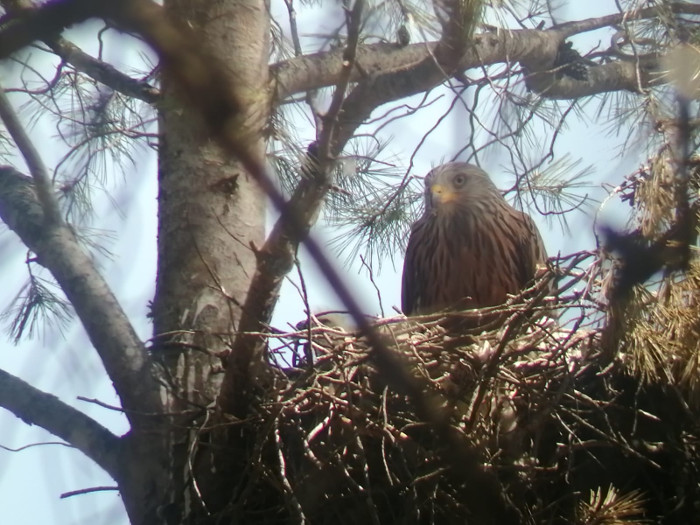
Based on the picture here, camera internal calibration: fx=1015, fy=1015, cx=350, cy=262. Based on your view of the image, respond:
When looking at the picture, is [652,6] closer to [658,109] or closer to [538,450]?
[658,109]

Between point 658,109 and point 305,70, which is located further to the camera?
point 305,70

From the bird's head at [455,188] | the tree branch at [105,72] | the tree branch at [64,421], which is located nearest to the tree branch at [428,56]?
the tree branch at [105,72]

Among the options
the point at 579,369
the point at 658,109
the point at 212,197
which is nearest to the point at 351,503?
the point at 579,369

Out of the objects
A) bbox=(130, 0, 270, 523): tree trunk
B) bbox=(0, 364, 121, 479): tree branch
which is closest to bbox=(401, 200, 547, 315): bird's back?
bbox=(130, 0, 270, 523): tree trunk

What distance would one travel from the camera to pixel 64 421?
305 cm

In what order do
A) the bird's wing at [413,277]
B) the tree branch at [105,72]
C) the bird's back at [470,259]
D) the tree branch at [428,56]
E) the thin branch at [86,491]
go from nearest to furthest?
the thin branch at [86,491] → the tree branch at [105,72] → the tree branch at [428,56] → the bird's back at [470,259] → the bird's wing at [413,277]

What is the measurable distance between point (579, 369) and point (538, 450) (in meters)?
0.27

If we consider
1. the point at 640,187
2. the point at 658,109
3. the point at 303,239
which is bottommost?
the point at 303,239

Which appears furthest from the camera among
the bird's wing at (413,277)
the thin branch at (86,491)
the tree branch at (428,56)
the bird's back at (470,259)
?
the bird's wing at (413,277)

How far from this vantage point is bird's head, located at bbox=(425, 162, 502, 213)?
4.59 m

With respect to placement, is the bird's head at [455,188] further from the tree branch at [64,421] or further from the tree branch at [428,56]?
the tree branch at [64,421]

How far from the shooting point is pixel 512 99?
3.70 meters

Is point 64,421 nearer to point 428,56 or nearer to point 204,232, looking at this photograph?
point 204,232

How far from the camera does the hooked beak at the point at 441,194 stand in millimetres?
4574
